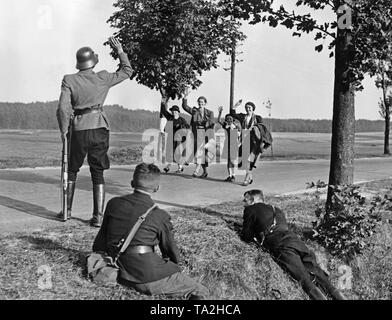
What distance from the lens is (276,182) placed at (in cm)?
1219

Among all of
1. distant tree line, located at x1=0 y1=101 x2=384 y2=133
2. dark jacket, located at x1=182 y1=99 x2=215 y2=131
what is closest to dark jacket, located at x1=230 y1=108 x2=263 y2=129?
dark jacket, located at x1=182 y1=99 x2=215 y2=131

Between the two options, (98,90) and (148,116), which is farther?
(148,116)

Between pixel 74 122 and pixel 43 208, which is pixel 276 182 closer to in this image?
pixel 43 208

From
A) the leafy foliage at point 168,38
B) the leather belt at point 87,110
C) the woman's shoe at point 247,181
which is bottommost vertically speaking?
the woman's shoe at point 247,181

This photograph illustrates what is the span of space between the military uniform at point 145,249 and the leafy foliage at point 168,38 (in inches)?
443

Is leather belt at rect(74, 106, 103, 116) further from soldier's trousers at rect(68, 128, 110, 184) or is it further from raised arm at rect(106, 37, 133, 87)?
raised arm at rect(106, 37, 133, 87)

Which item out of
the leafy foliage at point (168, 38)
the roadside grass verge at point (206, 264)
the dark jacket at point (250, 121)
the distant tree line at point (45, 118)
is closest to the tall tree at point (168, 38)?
the leafy foliage at point (168, 38)

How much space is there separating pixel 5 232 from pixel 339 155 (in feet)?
13.5

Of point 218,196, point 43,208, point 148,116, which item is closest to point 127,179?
point 218,196

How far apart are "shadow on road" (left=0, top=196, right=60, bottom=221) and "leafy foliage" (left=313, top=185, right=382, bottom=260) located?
11.0 feet

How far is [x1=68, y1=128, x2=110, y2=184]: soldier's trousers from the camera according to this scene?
6.41 m

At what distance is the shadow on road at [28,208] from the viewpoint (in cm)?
730

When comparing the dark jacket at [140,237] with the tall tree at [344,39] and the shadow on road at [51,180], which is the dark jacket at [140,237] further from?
the shadow on road at [51,180]
